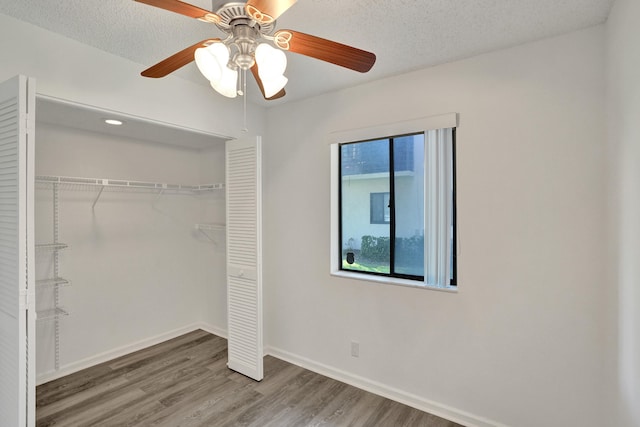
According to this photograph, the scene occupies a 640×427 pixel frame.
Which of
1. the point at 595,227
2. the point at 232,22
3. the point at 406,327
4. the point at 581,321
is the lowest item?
the point at 406,327

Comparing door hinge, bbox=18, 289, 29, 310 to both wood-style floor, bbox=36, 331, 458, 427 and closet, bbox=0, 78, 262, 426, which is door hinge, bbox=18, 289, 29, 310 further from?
wood-style floor, bbox=36, 331, 458, 427

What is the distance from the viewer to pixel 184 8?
1127 millimetres

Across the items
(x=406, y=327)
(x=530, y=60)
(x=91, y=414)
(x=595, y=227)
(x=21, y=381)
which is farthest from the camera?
(x=406, y=327)

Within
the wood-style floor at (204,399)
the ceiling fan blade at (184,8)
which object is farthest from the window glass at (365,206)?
the ceiling fan blade at (184,8)

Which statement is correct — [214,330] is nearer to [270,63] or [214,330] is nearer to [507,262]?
[507,262]

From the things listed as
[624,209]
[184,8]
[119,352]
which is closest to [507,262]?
[624,209]

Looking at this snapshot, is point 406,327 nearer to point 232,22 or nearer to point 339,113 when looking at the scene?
point 339,113

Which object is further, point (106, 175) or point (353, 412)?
point (106, 175)

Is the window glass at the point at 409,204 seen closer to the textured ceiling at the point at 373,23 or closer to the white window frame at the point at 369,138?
the white window frame at the point at 369,138

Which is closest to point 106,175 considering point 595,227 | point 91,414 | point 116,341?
point 116,341

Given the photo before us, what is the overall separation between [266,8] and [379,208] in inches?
75.3

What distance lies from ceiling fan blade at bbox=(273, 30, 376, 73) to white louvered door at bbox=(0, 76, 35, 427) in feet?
4.22

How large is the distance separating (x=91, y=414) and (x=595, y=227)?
3464 mm

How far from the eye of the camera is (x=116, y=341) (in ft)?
10.2
